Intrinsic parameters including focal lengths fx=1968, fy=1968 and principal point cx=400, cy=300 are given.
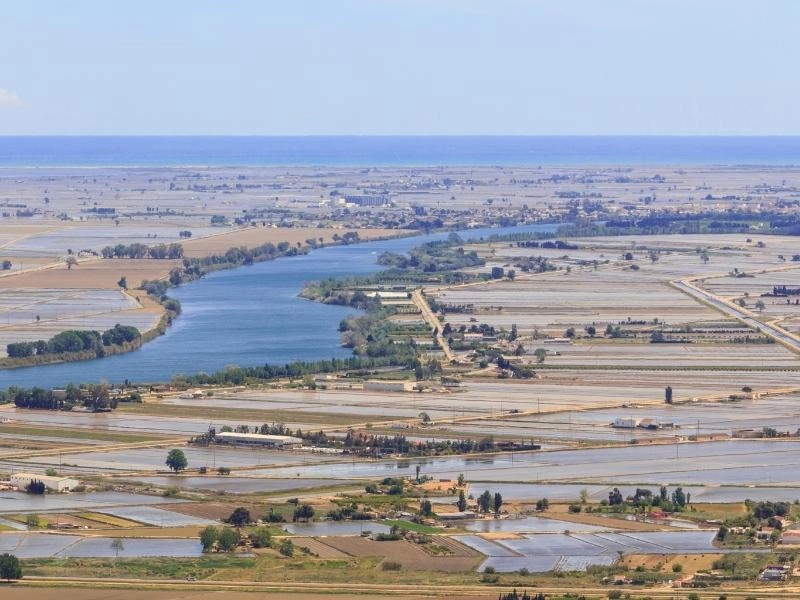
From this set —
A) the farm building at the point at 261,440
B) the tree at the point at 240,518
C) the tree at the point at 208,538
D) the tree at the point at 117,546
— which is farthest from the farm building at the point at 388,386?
the tree at the point at 208,538

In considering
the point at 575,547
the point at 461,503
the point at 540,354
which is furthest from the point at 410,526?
the point at 540,354

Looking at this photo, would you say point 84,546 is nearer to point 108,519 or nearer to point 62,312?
point 108,519

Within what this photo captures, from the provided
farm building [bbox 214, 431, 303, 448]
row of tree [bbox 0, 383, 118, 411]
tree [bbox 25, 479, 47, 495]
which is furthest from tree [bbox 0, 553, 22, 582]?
row of tree [bbox 0, 383, 118, 411]

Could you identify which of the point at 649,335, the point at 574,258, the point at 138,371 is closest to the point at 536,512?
the point at 138,371

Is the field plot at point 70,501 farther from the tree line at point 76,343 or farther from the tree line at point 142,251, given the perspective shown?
the tree line at point 142,251

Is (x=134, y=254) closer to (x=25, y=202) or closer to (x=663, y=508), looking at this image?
(x=25, y=202)

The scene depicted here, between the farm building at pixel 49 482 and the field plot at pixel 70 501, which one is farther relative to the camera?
A: the farm building at pixel 49 482
